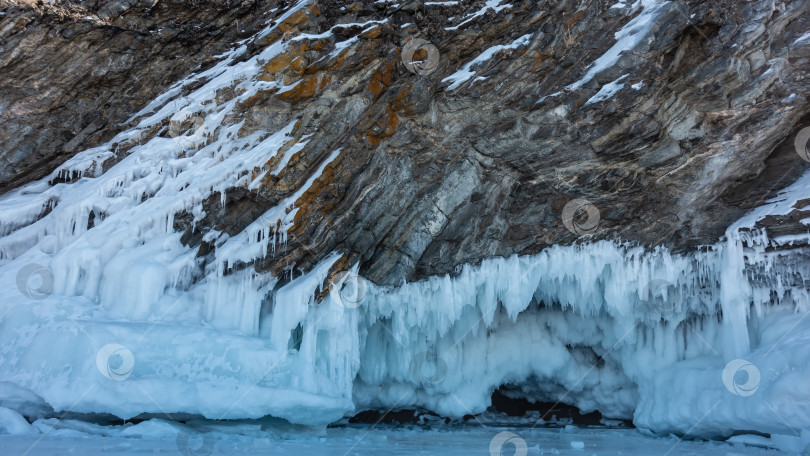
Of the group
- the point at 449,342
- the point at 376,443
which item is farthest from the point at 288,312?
the point at 449,342

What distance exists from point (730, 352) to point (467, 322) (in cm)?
590

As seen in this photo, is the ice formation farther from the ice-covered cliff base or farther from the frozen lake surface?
the frozen lake surface

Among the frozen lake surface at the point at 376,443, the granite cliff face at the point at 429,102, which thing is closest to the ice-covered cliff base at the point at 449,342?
the frozen lake surface at the point at 376,443

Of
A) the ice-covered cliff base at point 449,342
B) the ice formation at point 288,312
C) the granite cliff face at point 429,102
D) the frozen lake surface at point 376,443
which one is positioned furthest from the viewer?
the granite cliff face at point 429,102

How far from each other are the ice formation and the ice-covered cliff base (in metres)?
0.04

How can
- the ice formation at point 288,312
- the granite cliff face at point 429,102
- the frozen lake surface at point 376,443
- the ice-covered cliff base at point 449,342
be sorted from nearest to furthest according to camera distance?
1. the frozen lake surface at point 376,443
2. the ice-covered cliff base at point 449,342
3. the ice formation at point 288,312
4. the granite cliff face at point 429,102

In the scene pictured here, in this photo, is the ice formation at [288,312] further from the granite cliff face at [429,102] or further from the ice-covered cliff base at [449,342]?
the granite cliff face at [429,102]

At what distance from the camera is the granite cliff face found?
1052 cm

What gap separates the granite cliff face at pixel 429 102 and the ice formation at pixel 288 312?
0.35m

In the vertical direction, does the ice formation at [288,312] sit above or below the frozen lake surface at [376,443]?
above

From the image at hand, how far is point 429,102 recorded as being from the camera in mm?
11289

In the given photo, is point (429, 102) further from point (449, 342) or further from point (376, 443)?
point (376, 443)

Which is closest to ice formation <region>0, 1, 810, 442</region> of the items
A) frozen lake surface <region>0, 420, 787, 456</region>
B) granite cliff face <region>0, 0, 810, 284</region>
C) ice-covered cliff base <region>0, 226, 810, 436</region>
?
ice-covered cliff base <region>0, 226, 810, 436</region>

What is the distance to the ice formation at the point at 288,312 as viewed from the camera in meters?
9.08
